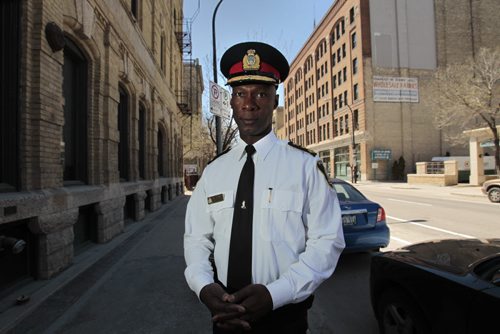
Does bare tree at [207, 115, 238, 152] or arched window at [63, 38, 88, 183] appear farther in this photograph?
bare tree at [207, 115, 238, 152]

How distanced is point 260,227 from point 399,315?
6.67 ft

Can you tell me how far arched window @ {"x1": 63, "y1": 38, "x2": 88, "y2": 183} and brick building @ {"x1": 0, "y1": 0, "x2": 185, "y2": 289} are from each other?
21mm

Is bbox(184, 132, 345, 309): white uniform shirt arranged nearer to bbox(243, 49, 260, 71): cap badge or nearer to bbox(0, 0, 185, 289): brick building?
bbox(243, 49, 260, 71): cap badge

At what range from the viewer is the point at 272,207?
1661 mm

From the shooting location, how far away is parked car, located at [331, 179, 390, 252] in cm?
559

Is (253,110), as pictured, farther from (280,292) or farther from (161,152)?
(161,152)

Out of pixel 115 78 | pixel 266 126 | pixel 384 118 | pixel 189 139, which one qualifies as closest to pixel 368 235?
pixel 266 126

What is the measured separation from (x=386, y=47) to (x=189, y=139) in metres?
25.6

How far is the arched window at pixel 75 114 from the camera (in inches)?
264

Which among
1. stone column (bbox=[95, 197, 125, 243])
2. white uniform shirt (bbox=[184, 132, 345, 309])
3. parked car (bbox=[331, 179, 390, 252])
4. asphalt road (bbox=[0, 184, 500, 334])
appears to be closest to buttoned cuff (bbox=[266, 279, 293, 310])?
white uniform shirt (bbox=[184, 132, 345, 309])

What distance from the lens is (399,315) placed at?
115 inches

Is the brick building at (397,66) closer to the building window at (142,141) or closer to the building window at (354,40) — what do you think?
the building window at (354,40)

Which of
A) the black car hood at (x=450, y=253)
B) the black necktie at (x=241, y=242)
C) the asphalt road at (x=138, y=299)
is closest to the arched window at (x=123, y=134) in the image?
the asphalt road at (x=138, y=299)

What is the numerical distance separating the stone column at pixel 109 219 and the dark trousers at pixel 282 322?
6530 mm
